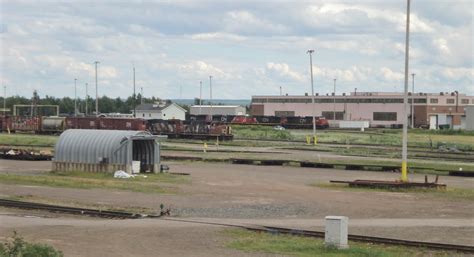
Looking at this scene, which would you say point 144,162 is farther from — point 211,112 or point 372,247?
point 211,112

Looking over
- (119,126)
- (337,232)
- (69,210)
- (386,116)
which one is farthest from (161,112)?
(337,232)

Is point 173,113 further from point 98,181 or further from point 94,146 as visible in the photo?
point 98,181

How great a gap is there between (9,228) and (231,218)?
7614 millimetres

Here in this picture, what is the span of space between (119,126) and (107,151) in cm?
5005

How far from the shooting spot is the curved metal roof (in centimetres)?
4084

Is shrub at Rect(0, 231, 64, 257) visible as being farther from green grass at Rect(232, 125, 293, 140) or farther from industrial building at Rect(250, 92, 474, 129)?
industrial building at Rect(250, 92, 474, 129)

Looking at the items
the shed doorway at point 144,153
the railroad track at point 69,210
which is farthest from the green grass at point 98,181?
the railroad track at point 69,210

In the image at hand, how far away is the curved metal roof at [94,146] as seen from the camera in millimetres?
40844

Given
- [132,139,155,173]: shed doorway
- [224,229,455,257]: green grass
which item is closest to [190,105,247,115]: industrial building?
[132,139,155,173]: shed doorway

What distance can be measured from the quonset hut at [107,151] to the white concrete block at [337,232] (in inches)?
913

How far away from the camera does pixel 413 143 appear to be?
86.7 m

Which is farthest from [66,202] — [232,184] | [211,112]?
[211,112]

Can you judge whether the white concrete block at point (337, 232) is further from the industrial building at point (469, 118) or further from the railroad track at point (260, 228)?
the industrial building at point (469, 118)

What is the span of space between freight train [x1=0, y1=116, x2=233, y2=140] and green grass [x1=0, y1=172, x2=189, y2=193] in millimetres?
44675
